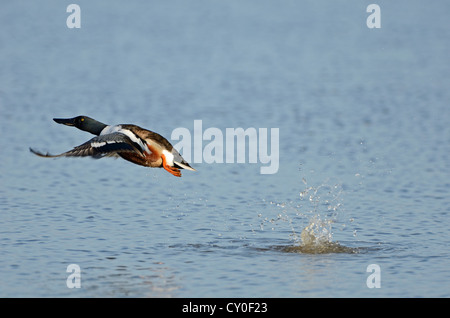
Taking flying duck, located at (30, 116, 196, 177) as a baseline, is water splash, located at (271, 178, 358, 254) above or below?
below

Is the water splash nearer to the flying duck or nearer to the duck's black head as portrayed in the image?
the flying duck

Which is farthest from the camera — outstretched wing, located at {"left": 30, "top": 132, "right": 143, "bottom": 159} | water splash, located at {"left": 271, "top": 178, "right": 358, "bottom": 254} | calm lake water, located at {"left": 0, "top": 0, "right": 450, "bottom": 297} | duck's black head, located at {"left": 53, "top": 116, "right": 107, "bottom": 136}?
duck's black head, located at {"left": 53, "top": 116, "right": 107, "bottom": 136}

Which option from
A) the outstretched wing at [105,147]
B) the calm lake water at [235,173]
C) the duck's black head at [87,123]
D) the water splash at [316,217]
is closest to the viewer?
the outstretched wing at [105,147]

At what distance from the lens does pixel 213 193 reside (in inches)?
676

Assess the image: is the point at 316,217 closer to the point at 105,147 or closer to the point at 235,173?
the point at 235,173

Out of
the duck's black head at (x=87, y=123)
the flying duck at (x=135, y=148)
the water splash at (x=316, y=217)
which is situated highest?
the duck's black head at (x=87, y=123)

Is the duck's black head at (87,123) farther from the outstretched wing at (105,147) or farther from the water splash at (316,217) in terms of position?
the water splash at (316,217)

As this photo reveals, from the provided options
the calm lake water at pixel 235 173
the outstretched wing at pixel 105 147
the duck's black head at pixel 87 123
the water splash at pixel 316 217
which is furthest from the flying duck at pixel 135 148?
the water splash at pixel 316 217

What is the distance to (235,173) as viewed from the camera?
18.8m

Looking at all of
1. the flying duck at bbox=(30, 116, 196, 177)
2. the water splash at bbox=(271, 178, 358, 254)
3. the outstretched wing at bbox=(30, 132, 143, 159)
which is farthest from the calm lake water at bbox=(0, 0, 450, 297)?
the outstretched wing at bbox=(30, 132, 143, 159)

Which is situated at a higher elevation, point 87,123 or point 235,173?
point 87,123

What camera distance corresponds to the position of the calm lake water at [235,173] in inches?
482

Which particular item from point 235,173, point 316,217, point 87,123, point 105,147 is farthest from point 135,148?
point 235,173

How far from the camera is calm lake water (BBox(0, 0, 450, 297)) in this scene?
1225cm
